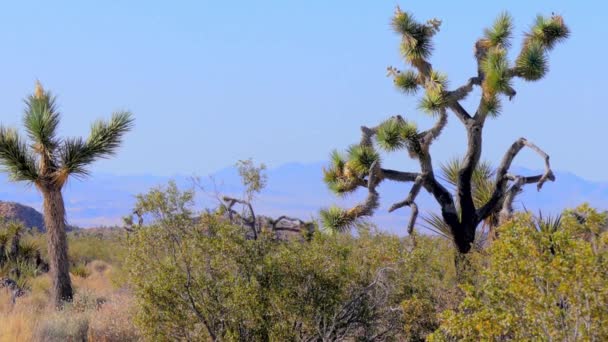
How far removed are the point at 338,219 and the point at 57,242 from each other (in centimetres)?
567

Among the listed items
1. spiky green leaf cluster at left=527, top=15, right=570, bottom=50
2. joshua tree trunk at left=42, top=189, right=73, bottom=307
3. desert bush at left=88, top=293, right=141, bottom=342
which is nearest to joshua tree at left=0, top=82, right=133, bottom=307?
joshua tree trunk at left=42, top=189, right=73, bottom=307

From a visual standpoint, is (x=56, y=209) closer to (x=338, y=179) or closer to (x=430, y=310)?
(x=338, y=179)

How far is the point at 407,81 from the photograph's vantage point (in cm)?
1778

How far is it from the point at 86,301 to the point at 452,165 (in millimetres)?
7582

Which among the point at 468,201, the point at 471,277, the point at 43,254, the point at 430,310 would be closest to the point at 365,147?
the point at 468,201

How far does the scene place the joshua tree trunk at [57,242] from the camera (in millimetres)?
17734

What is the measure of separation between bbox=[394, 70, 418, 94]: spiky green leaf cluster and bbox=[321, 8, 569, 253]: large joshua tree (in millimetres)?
328

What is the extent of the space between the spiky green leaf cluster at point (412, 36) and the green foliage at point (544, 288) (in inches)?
421

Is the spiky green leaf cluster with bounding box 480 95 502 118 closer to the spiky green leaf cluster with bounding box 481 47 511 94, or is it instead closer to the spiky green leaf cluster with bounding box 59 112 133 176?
the spiky green leaf cluster with bounding box 481 47 511 94

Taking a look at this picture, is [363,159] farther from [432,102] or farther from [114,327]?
[114,327]

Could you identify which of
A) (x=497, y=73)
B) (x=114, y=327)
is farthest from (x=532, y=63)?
(x=114, y=327)

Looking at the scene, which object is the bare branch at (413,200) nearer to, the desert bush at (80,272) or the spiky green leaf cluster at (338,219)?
the spiky green leaf cluster at (338,219)

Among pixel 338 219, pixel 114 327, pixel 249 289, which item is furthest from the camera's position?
pixel 338 219

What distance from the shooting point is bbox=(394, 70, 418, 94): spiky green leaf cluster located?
58.2ft
